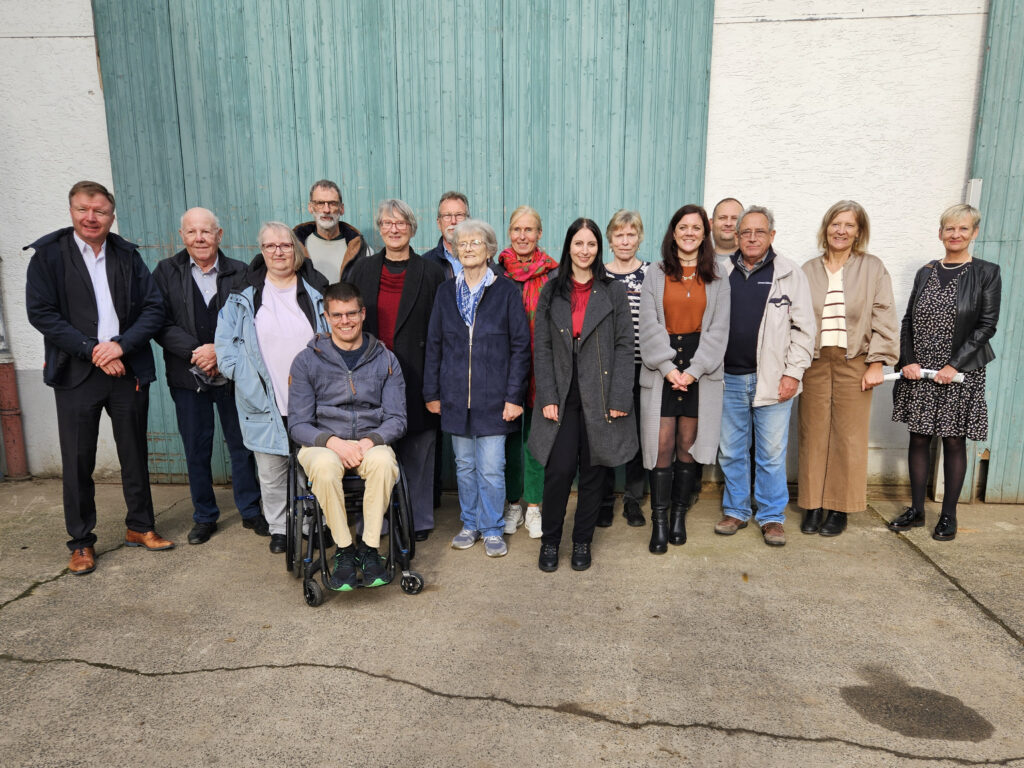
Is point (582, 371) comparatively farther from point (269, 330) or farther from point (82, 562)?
point (82, 562)

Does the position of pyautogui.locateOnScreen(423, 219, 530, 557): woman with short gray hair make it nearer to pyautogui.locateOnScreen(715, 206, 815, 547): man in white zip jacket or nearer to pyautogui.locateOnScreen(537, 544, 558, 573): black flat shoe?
pyautogui.locateOnScreen(537, 544, 558, 573): black flat shoe

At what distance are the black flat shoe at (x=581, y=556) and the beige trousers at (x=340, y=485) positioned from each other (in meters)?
1.07

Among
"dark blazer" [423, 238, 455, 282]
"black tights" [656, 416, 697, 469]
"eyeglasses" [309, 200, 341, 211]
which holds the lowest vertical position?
"black tights" [656, 416, 697, 469]

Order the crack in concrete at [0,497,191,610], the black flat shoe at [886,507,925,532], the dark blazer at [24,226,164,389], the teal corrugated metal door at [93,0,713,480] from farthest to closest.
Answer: the teal corrugated metal door at [93,0,713,480] → the black flat shoe at [886,507,925,532] → the dark blazer at [24,226,164,389] → the crack in concrete at [0,497,191,610]

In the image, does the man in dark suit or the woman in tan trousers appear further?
the woman in tan trousers

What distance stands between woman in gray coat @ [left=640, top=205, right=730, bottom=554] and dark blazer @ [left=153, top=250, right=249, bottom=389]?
2332 mm

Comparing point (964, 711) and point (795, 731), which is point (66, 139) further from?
point (964, 711)

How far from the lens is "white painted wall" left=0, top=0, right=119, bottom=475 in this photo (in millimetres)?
4500

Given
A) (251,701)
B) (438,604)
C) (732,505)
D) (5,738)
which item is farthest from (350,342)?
(732,505)

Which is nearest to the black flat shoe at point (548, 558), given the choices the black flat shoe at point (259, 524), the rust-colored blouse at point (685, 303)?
the rust-colored blouse at point (685, 303)

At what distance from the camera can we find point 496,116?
4445 millimetres

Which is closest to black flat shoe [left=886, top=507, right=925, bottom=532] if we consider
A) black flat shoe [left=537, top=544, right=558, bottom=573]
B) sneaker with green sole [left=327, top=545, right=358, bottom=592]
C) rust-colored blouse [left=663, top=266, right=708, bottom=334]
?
rust-colored blouse [left=663, top=266, right=708, bottom=334]

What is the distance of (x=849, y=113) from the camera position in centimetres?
428

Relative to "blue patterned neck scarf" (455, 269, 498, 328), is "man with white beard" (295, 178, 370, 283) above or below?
above
